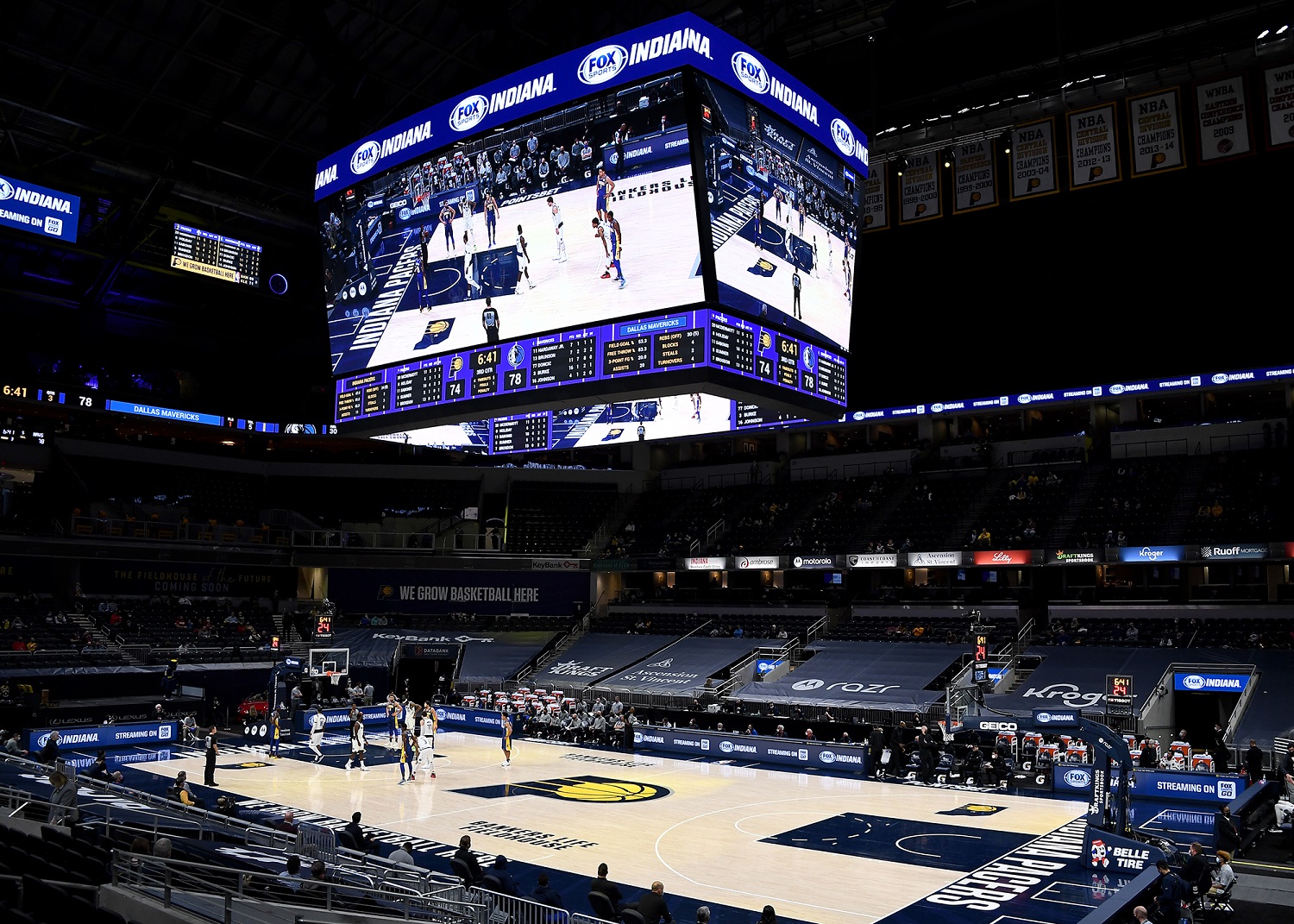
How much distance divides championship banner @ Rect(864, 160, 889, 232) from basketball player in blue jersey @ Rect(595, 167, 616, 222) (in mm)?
21173

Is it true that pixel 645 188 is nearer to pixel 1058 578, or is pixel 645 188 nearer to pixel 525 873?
pixel 525 873

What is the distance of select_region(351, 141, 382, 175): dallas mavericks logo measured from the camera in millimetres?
21156

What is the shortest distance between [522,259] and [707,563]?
29.6 meters

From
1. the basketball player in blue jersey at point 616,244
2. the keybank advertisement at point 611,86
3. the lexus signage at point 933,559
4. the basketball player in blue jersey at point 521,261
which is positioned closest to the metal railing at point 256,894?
the basketball player in blue jersey at point 616,244

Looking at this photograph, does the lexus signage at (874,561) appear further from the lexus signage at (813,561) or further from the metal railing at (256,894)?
the metal railing at (256,894)

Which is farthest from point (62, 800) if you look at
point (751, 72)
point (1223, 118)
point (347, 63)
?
point (1223, 118)

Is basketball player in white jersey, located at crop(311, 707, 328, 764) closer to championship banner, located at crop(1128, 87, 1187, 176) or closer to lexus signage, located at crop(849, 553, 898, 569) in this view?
lexus signage, located at crop(849, 553, 898, 569)

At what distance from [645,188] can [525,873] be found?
11657mm

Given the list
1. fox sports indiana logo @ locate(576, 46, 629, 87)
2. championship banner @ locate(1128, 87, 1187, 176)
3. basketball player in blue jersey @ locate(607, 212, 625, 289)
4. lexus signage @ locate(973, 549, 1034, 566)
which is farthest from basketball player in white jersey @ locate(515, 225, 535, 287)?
lexus signage @ locate(973, 549, 1034, 566)

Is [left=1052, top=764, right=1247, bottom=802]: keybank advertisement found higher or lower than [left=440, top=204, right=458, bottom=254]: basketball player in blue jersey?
lower

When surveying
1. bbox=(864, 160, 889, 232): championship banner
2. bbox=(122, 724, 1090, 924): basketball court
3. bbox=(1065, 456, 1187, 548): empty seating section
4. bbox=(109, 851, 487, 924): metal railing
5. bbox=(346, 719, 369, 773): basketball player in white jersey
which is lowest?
bbox=(122, 724, 1090, 924): basketball court

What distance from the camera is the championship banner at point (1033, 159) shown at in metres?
33.6

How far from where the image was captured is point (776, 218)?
1847 cm

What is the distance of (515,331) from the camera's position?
63.4 ft
